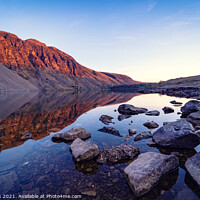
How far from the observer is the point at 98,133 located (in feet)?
37.3

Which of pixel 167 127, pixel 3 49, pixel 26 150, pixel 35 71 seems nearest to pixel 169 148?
pixel 167 127

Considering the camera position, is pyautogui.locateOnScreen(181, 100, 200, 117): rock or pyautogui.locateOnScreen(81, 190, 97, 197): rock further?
pyautogui.locateOnScreen(181, 100, 200, 117): rock

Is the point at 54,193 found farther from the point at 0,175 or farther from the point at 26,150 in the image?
the point at 26,150

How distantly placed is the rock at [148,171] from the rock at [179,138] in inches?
94.7

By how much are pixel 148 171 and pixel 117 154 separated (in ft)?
7.54

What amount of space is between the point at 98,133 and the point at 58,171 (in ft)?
18.2

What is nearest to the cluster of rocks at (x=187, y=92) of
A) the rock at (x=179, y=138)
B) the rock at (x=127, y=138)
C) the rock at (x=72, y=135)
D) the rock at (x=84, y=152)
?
the rock at (x=179, y=138)

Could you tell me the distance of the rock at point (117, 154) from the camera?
6918mm

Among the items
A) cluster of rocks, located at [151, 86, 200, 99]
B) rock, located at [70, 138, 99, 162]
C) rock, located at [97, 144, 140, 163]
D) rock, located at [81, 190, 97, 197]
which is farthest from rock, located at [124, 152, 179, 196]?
cluster of rocks, located at [151, 86, 200, 99]

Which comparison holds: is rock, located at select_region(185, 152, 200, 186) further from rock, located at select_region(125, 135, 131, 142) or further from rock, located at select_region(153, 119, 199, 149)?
rock, located at select_region(125, 135, 131, 142)

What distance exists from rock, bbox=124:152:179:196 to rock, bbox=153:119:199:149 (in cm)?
241

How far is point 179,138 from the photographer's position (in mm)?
8078

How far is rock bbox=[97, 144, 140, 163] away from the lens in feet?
22.7

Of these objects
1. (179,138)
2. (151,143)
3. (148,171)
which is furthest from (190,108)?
(148,171)
